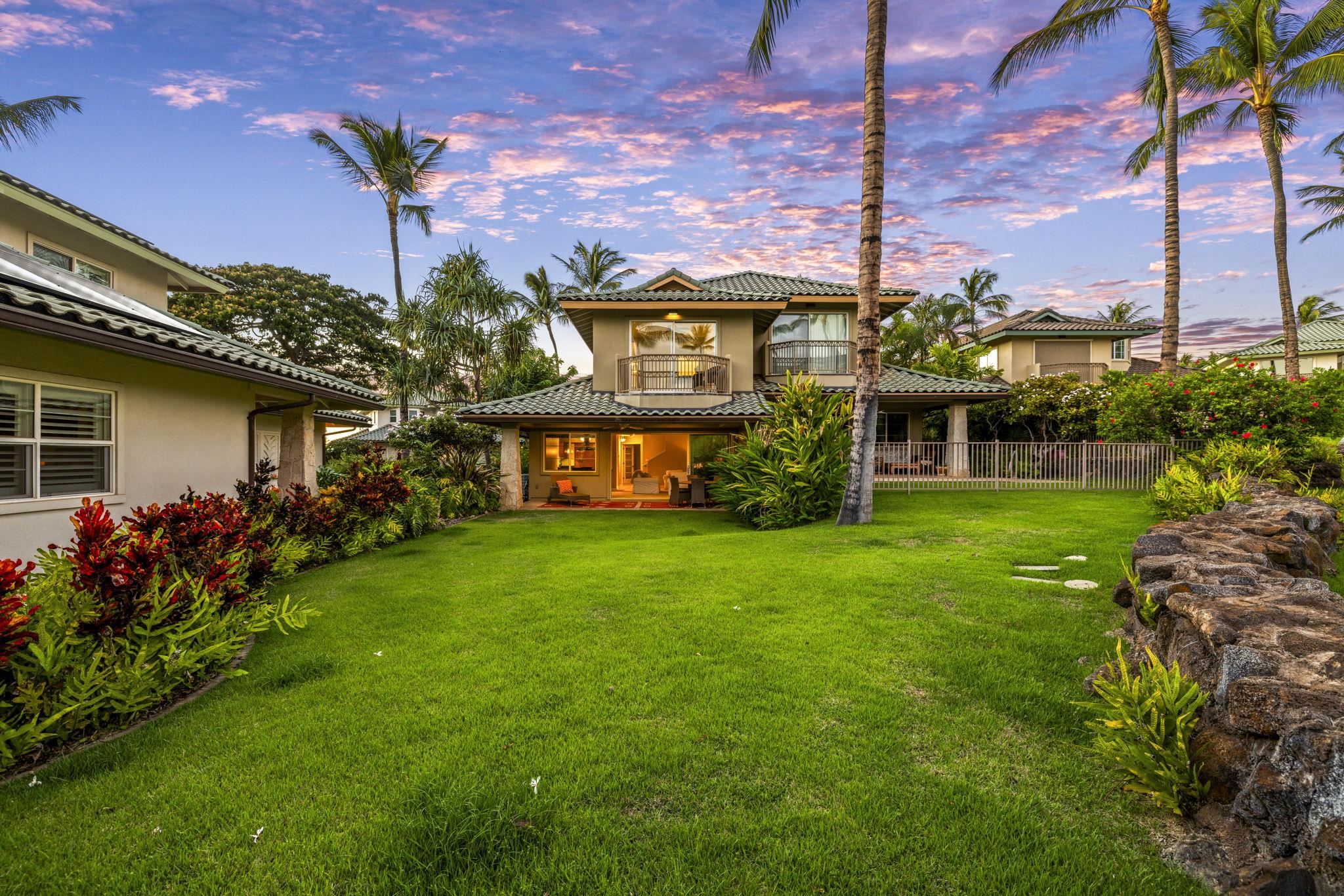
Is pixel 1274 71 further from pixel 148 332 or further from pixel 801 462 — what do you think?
pixel 148 332

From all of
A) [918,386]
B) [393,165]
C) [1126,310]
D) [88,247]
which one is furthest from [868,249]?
[1126,310]

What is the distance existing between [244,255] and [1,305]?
44.2 metres

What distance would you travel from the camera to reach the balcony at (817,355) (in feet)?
64.4

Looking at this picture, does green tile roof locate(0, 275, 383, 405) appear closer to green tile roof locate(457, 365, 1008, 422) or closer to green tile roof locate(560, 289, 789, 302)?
green tile roof locate(457, 365, 1008, 422)

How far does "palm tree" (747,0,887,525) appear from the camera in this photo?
10461mm

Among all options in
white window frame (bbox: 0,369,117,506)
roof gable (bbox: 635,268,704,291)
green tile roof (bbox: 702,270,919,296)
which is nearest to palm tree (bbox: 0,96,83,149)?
white window frame (bbox: 0,369,117,506)

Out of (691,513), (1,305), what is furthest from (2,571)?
(691,513)

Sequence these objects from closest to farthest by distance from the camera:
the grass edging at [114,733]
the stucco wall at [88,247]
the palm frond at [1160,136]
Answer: the grass edging at [114,733] → the stucco wall at [88,247] → the palm frond at [1160,136]

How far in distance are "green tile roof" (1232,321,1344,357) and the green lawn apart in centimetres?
4264

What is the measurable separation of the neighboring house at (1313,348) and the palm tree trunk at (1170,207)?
81.3 feet

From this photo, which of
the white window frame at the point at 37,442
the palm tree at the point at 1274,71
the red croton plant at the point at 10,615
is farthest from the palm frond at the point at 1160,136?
the red croton plant at the point at 10,615

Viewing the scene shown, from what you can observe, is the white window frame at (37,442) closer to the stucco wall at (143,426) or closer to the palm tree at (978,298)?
the stucco wall at (143,426)

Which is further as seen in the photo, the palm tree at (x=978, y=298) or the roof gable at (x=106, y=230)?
the palm tree at (x=978, y=298)

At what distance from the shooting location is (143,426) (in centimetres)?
682
